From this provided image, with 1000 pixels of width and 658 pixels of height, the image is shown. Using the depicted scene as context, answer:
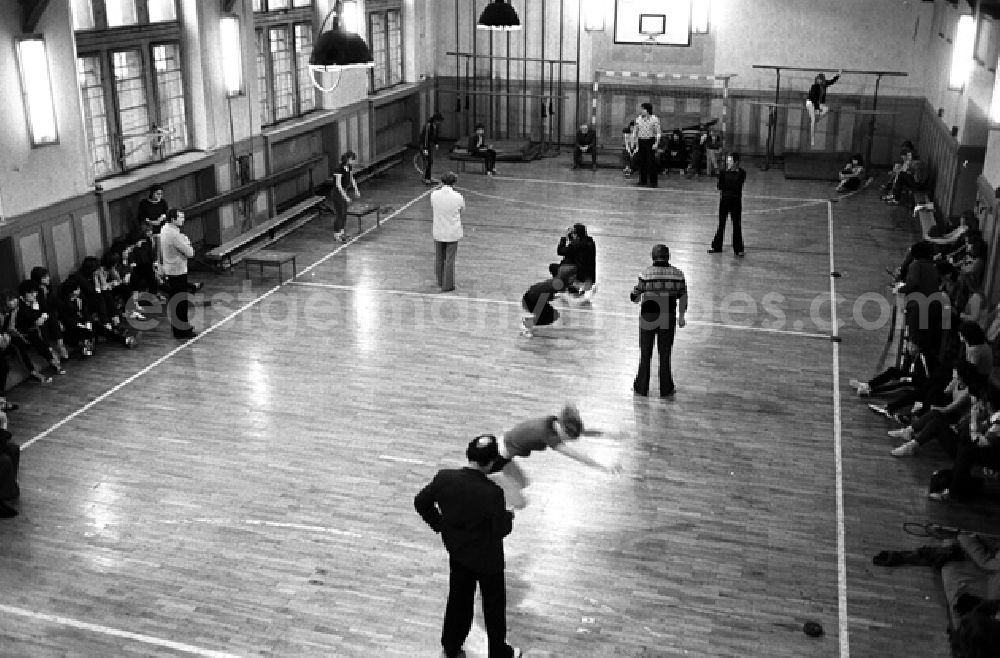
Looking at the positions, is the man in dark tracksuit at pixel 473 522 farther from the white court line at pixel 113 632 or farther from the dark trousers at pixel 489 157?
the dark trousers at pixel 489 157

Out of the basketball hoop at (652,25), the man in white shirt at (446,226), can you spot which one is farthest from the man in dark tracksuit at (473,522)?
the basketball hoop at (652,25)

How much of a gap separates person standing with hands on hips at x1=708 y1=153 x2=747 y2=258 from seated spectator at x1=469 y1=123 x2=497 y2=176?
20.8 feet

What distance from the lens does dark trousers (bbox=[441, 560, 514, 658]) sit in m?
5.76

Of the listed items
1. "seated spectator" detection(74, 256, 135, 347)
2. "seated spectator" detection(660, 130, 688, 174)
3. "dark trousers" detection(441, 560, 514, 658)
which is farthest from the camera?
"seated spectator" detection(660, 130, 688, 174)

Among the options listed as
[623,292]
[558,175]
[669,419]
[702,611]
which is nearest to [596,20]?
[558,175]

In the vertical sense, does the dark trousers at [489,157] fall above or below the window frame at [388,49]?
below

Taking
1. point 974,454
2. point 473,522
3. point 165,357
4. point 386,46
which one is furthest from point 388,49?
point 473,522

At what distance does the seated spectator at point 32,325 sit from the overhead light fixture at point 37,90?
5.71ft

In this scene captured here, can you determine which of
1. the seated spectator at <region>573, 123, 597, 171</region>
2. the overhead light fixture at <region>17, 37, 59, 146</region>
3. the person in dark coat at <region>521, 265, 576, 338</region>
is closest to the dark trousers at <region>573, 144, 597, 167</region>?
the seated spectator at <region>573, 123, 597, 171</region>

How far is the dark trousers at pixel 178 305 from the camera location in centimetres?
1142

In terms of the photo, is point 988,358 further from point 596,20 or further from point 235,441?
point 596,20

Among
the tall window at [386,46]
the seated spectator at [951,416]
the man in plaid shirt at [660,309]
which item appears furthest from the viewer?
the tall window at [386,46]

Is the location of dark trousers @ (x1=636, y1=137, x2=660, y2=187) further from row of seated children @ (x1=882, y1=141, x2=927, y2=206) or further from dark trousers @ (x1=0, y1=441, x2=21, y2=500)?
dark trousers @ (x1=0, y1=441, x2=21, y2=500)

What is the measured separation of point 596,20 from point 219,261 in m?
11.3
